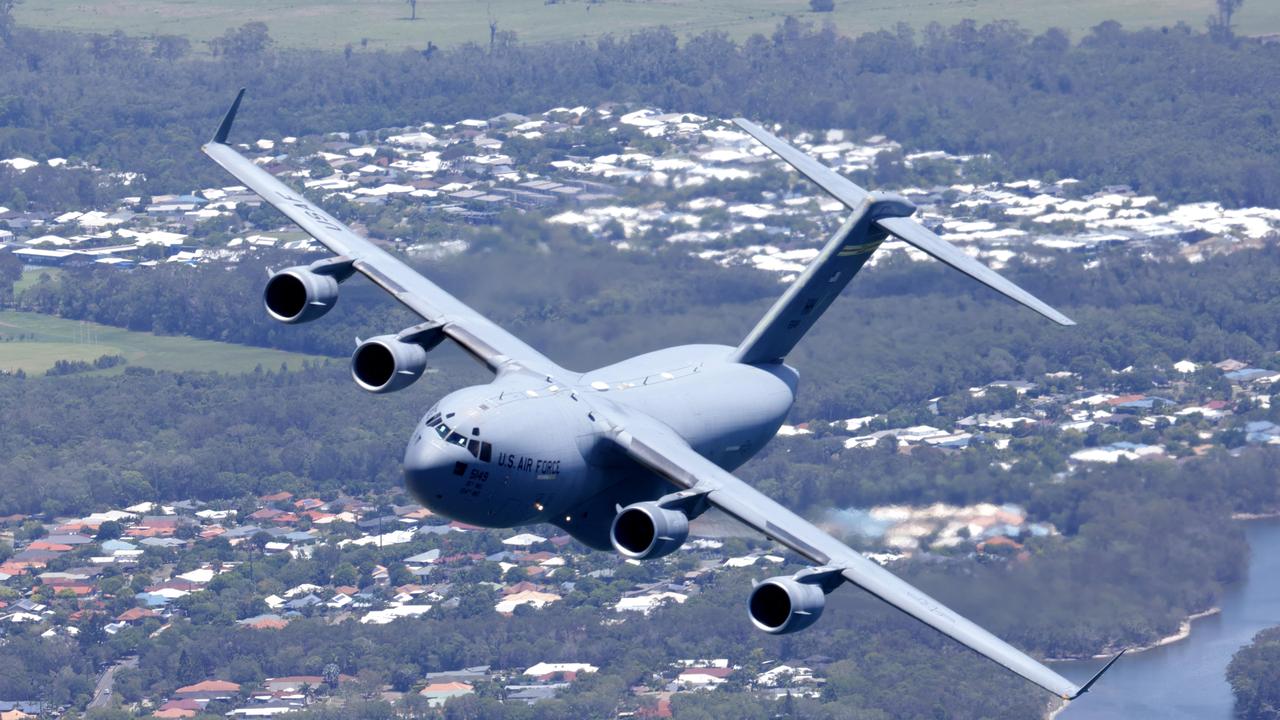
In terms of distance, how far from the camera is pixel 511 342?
7269 cm

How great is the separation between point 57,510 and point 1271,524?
72.3 meters

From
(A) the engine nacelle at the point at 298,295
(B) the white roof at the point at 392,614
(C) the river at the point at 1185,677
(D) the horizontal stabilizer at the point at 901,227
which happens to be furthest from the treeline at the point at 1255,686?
(A) the engine nacelle at the point at 298,295

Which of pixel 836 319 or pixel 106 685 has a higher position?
pixel 836 319

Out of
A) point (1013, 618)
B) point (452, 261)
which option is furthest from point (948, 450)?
point (1013, 618)

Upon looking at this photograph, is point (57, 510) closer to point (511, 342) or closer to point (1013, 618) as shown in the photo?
point (1013, 618)

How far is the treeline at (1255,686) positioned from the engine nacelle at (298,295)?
229ft

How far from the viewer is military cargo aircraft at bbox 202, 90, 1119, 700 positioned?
63.8 meters

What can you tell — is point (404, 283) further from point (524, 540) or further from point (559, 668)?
point (524, 540)

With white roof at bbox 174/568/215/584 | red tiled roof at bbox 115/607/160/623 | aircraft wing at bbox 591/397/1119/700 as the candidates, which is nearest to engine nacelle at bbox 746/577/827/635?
aircraft wing at bbox 591/397/1119/700

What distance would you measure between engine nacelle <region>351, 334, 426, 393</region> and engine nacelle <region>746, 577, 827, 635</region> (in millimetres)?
11379

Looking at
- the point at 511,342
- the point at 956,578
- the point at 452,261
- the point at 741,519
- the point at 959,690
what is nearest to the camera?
the point at 741,519

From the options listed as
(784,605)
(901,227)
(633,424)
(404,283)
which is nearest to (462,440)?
(633,424)

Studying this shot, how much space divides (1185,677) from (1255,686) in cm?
365

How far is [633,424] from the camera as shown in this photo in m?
67.6
